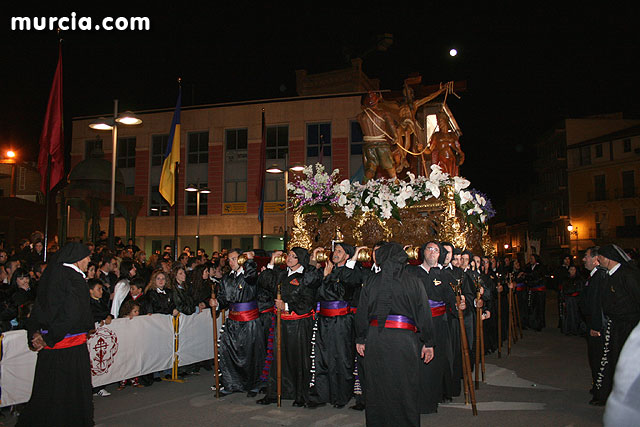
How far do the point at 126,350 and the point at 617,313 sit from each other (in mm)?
7168

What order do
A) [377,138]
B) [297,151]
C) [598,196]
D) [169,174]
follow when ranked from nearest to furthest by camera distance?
[377,138], [169,174], [297,151], [598,196]

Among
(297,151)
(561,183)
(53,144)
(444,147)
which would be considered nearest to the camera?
(444,147)

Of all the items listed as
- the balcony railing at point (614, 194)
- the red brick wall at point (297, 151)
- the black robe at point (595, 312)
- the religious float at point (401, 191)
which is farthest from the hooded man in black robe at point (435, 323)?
the balcony railing at point (614, 194)

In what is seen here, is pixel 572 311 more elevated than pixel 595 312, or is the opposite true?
pixel 595 312

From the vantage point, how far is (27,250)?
1256 centimetres

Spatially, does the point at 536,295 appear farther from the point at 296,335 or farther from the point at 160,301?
the point at 160,301

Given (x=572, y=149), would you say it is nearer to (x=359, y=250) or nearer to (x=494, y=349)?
(x=494, y=349)

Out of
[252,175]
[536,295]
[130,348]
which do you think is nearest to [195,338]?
[130,348]

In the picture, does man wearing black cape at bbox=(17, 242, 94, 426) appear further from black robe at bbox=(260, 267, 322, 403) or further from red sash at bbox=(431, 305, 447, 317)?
red sash at bbox=(431, 305, 447, 317)

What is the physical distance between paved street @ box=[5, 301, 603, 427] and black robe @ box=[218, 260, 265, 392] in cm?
30

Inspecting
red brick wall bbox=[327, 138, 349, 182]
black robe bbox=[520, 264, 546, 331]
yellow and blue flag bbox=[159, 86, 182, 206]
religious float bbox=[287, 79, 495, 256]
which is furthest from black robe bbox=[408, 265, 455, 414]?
red brick wall bbox=[327, 138, 349, 182]

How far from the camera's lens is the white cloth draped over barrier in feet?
21.2

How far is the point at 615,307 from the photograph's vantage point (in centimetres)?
682

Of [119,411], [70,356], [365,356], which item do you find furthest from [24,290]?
[365,356]
